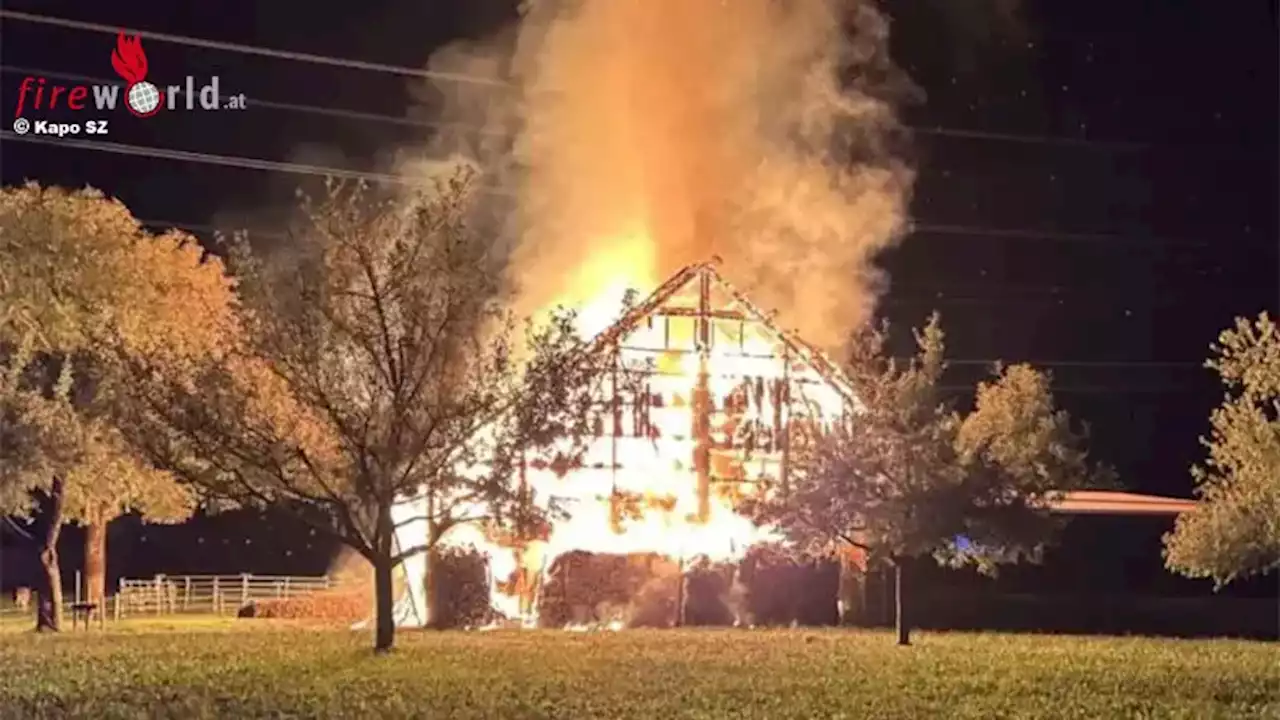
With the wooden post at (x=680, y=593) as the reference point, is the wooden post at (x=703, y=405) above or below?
above

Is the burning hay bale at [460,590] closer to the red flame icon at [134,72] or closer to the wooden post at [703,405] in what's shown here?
the wooden post at [703,405]

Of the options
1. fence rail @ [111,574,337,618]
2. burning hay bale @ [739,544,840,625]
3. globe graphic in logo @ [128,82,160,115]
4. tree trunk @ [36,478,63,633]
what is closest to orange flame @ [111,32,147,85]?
globe graphic in logo @ [128,82,160,115]

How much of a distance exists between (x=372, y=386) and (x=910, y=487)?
1142cm

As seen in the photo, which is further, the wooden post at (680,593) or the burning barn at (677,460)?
the wooden post at (680,593)

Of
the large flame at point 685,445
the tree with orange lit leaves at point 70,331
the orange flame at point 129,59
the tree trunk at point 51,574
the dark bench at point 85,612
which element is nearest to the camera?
the orange flame at point 129,59

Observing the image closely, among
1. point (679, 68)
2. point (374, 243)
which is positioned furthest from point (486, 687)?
point (679, 68)

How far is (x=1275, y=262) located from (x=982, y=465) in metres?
22.4

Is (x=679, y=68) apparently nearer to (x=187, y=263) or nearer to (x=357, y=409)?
(x=187, y=263)

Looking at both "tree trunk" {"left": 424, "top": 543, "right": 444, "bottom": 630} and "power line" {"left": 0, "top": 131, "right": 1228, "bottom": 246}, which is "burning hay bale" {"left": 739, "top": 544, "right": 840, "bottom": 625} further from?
"power line" {"left": 0, "top": 131, "right": 1228, "bottom": 246}

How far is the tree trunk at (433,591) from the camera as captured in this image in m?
34.3

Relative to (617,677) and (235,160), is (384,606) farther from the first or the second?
(235,160)

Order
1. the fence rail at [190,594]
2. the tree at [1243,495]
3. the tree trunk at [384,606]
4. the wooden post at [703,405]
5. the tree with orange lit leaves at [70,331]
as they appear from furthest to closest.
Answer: the fence rail at [190,594] → the wooden post at [703,405] → the tree with orange lit leaves at [70,331] → the tree at [1243,495] → the tree trunk at [384,606]

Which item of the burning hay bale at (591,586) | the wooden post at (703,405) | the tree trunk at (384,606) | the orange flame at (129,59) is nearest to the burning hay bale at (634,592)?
the burning hay bale at (591,586)

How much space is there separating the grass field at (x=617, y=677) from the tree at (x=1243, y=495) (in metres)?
2.51
